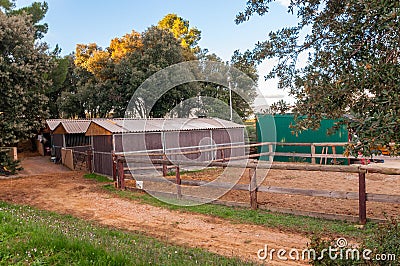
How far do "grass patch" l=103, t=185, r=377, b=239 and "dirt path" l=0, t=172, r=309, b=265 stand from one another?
25 cm

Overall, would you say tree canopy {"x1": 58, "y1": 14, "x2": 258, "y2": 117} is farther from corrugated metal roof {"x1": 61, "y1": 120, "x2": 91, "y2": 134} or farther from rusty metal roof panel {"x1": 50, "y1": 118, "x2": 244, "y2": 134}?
corrugated metal roof {"x1": 61, "y1": 120, "x2": 91, "y2": 134}

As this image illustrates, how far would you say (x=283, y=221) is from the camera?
589 centimetres

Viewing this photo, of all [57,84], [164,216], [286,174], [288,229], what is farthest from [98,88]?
[288,229]

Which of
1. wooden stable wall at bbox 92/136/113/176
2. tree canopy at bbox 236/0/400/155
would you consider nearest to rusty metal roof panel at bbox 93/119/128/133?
wooden stable wall at bbox 92/136/113/176

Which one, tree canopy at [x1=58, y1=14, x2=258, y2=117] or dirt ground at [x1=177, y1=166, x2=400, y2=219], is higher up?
tree canopy at [x1=58, y1=14, x2=258, y2=117]

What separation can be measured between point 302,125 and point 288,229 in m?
3.61

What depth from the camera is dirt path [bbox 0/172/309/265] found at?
480 cm

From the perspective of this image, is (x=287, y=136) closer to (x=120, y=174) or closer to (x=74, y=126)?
(x=120, y=174)

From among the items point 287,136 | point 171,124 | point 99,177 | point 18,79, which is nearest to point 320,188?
point 171,124

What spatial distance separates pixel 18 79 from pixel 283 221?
1161cm

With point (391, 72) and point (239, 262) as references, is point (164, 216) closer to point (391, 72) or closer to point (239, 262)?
point (239, 262)

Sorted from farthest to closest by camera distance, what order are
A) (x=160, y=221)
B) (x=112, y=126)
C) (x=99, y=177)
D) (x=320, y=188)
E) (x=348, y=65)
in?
(x=112, y=126), (x=99, y=177), (x=320, y=188), (x=160, y=221), (x=348, y=65)

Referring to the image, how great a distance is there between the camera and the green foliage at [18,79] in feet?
40.4

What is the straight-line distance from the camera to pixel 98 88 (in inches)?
878
